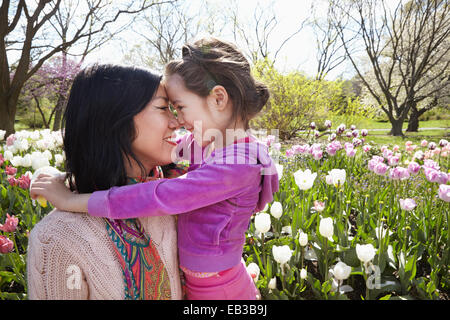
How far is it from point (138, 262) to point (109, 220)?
0.56 ft

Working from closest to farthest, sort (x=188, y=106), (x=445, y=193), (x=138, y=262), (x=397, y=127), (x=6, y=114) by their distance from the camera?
1. (x=138, y=262)
2. (x=188, y=106)
3. (x=445, y=193)
4. (x=6, y=114)
5. (x=397, y=127)

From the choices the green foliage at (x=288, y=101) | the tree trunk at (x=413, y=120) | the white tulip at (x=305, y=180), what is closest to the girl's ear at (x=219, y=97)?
the white tulip at (x=305, y=180)

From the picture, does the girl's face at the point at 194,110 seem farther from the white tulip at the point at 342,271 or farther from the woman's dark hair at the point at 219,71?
the white tulip at the point at 342,271

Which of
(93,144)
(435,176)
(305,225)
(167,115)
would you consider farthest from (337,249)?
(93,144)

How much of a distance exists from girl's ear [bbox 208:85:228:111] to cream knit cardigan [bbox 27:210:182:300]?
656 millimetres

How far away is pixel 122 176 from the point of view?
1.14m

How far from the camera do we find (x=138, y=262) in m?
1.05

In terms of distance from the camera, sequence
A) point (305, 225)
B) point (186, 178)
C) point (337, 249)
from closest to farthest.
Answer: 1. point (186, 178)
2. point (337, 249)
3. point (305, 225)

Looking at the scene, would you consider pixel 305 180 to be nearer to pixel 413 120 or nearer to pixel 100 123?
pixel 100 123

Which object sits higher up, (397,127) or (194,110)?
(397,127)

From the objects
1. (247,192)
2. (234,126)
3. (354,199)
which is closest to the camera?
(247,192)

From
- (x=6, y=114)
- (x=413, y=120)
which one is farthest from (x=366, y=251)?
(x=413, y=120)

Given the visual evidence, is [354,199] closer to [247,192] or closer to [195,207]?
[247,192]

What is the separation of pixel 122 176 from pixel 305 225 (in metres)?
1.46
